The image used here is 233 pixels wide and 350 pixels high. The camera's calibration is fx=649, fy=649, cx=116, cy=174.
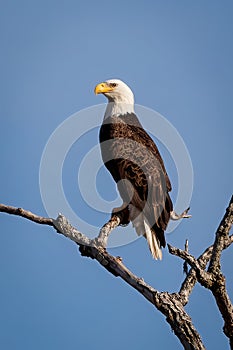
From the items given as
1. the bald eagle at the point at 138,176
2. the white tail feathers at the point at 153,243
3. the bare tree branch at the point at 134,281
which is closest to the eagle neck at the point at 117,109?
the bald eagle at the point at 138,176

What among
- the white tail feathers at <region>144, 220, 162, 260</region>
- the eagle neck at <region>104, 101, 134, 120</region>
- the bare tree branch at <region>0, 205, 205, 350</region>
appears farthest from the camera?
the eagle neck at <region>104, 101, 134, 120</region>

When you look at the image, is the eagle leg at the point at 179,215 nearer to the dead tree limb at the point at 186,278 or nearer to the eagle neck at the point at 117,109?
the dead tree limb at the point at 186,278

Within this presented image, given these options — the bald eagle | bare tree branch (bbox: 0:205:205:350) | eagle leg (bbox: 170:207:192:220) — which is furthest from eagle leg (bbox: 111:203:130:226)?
bare tree branch (bbox: 0:205:205:350)

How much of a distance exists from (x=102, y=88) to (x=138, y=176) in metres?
1.80

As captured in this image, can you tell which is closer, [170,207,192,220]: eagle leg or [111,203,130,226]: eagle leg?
[170,207,192,220]: eagle leg

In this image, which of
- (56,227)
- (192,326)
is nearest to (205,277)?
(192,326)

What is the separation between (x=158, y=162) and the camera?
8273 mm

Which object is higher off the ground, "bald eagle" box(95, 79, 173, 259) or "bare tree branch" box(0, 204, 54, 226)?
"bald eagle" box(95, 79, 173, 259)

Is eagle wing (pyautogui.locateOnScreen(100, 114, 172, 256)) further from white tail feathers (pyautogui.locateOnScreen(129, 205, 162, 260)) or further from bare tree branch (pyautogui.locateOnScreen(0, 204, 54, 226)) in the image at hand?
bare tree branch (pyautogui.locateOnScreen(0, 204, 54, 226))

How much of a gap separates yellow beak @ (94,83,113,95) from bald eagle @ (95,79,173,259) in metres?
0.49

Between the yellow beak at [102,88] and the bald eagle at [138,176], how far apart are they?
49 centimetres

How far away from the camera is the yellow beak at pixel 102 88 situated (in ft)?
30.3

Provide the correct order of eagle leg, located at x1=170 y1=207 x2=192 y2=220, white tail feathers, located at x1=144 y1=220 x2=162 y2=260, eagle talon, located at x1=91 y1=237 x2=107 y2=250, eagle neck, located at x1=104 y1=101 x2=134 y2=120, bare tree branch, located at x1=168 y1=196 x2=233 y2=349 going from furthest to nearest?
1. eagle neck, located at x1=104 y1=101 x2=134 y2=120
2. white tail feathers, located at x1=144 y1=220 x2=162 y2=260
3. eagle leg, located at x1=170 y1=207 x2=192 y2=220
4. eagle talon, located at x1=91 y1=237 x2=107 y2=250
5. bare tree branch, located at x1=168 y1=196 x2=233 y2=349

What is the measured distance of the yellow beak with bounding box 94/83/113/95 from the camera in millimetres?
9227
